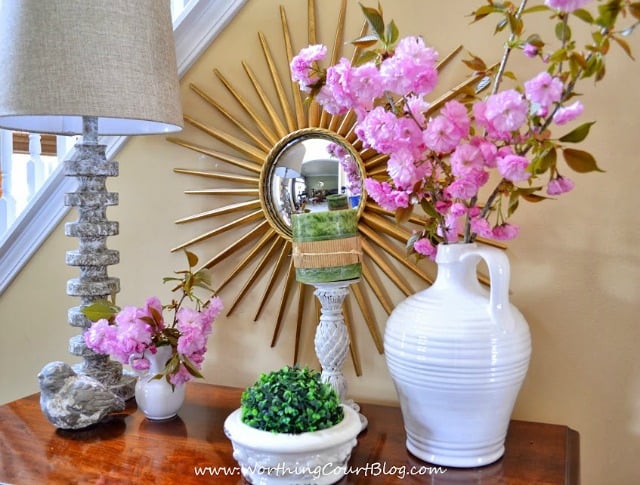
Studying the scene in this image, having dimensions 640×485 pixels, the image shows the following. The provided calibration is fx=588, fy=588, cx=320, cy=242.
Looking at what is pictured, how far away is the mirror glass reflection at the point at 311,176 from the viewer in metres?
1.11

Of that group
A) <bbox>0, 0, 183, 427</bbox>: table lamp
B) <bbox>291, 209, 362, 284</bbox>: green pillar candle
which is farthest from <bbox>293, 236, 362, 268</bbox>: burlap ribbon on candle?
<bbox>0, 0, 183, 427</bbox>: table lamp

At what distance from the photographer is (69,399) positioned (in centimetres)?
97

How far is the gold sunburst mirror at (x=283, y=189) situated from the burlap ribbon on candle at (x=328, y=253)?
201mm

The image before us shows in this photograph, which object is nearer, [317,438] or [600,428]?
[317,438]

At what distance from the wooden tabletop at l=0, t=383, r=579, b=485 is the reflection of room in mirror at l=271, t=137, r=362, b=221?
0.40 metres

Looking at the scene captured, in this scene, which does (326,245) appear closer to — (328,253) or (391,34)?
(328,253)

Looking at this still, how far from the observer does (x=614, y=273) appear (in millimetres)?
983

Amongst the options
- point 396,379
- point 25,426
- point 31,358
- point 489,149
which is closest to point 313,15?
point 489,149

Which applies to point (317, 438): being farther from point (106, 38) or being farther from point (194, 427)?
point (106, 38)

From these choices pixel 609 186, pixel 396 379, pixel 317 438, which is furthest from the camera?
pixel 609 186

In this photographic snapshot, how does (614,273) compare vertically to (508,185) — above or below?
below

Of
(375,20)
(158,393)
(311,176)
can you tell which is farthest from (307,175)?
(158,393)

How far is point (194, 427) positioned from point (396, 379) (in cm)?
37

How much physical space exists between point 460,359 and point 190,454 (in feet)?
1.41
